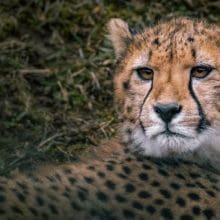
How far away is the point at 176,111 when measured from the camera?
3.74 m

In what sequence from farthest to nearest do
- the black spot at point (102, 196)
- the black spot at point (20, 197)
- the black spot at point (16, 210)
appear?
the black spot at point (102, 196), the black spot at point (20, 197), the black spot at point (16, 210)

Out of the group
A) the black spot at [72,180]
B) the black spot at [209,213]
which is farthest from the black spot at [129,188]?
the black spot at [209,213]

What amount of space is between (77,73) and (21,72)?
326 mm

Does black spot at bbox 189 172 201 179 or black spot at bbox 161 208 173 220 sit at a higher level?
black spot at bbox 189 172 201 179

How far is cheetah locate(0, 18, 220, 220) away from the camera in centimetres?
370

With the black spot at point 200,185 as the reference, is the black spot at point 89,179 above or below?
below

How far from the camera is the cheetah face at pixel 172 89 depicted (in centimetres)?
379

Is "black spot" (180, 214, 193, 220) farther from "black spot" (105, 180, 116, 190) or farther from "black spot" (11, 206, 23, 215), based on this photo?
"black spot" (11, 206, 23, 215)

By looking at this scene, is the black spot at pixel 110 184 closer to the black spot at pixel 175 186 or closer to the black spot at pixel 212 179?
the black spot at pixel 175 186

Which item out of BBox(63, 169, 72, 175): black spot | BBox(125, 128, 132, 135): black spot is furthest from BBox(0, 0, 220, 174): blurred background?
BBox(125, 128, 132, 135): black spot

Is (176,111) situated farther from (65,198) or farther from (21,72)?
(21,72)

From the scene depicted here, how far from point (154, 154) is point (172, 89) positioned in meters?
0.38

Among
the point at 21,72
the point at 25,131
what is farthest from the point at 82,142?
the point at 21,72

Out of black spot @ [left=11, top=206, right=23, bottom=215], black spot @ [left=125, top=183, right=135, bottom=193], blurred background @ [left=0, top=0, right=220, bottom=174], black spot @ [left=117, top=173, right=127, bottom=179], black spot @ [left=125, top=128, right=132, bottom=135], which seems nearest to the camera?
black spot @ [left=11, top=206, right=23, bottom=215]
